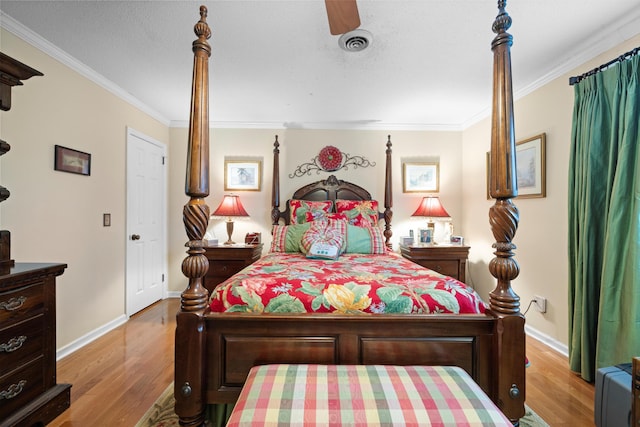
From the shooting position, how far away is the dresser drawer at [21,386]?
1480 mm

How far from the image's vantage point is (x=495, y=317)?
1445 millimetres

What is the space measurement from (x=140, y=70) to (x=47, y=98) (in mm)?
721

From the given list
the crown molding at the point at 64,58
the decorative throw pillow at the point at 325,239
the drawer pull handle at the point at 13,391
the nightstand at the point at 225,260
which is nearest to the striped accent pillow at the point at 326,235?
the decorative throw pillow at the point at 325,239

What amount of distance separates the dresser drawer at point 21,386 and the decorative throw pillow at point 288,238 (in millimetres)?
1899

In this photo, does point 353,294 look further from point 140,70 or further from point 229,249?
point 140,70

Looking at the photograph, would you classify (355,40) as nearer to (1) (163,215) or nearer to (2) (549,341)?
(2) (549,341)

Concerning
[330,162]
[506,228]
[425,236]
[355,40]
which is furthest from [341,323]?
[330,162]

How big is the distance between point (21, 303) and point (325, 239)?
80.8 inches

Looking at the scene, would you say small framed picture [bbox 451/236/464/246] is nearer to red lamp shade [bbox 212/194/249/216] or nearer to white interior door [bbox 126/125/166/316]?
red lamp shade [bbox 212/194/249/216]

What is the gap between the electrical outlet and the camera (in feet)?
8.89

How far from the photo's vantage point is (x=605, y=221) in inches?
81.5

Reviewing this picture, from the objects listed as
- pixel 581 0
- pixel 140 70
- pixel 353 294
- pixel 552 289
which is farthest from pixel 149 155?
pixel 552 289

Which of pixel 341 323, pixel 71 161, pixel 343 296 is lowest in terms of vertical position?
pixel 341 323

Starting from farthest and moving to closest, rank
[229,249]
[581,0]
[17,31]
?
[229,249] < [17,31] < [581,0]
